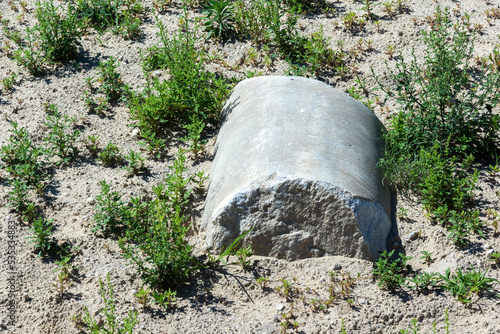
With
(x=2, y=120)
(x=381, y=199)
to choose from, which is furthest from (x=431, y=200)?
(x=2, y=120)

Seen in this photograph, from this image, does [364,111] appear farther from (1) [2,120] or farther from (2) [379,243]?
(1) [2,120]

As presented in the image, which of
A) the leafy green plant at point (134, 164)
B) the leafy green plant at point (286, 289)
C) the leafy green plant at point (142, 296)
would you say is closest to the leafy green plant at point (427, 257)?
the leafy green plant at point (286, 289)

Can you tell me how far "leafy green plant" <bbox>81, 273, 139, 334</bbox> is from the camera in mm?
3502

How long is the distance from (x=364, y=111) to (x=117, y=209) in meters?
2.32

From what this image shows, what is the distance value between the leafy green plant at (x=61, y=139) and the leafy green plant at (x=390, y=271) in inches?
117

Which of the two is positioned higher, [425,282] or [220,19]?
[220,19]

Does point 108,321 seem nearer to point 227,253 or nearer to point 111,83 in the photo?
point 227,253

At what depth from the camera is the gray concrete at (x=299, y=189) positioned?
3980 millimetres

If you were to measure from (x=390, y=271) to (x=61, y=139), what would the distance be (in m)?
3.20

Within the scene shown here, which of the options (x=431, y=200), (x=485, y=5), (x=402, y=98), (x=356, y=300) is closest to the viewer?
(x=356, y=300)

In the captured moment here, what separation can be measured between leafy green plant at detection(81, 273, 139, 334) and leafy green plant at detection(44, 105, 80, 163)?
165cm

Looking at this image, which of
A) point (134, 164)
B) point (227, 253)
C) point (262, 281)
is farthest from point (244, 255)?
point (134, 164)

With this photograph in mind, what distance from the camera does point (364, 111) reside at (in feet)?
16.2

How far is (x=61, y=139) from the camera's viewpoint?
16.9ft
